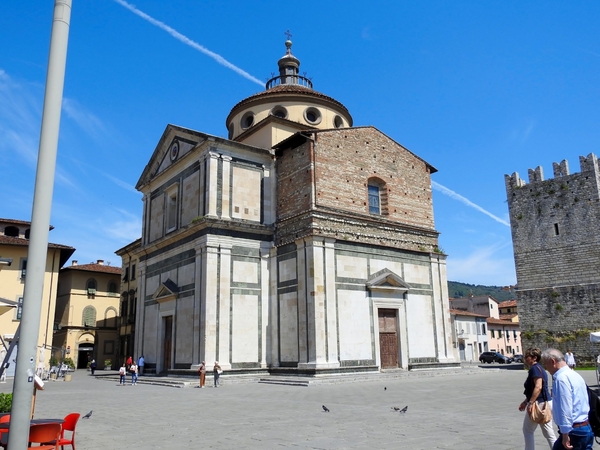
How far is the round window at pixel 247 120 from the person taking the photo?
30.3 metres

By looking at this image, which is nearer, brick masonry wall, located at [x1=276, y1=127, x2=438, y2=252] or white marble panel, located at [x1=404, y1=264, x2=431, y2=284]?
brick masonry wall, located at [x1=276, y1=127, x2=438, y2=252]

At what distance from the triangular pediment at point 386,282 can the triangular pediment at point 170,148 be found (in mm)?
10019

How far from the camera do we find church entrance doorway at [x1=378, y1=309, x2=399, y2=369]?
2383cm

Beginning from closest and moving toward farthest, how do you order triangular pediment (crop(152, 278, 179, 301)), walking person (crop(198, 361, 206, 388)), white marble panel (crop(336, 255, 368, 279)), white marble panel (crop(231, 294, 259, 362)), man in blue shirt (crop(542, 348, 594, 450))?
man in blue shirt (crop(542, 348, 594, 450)) → walking person (crop(198, 361, 206, 388)) → white marble panel (crop(231, 294, 259, 362)) → white marble panel (crop(336, 255, 368, 279)) → triangular pediment (crop(152, 278, 179, 301))

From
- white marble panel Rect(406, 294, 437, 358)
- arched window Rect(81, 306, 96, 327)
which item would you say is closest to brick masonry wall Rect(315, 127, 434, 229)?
white marble panel Rect(406, 294, 437, 358)

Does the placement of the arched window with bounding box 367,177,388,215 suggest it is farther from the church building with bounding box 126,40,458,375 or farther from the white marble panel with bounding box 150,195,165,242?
the white marble panel with bounding box 150,195,165,242

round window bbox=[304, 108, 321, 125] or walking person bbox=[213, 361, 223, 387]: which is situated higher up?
round window bbox=[304, 108, 321, 125]

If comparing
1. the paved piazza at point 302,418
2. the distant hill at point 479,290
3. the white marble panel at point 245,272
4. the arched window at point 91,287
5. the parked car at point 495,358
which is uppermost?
the distant hill at point 479,290

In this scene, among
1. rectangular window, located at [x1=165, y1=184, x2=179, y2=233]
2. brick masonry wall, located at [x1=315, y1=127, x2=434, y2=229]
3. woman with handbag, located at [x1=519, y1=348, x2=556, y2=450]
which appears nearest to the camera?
woman with handbag, located at [x1=519, y1=348, x2=556, y2=450]

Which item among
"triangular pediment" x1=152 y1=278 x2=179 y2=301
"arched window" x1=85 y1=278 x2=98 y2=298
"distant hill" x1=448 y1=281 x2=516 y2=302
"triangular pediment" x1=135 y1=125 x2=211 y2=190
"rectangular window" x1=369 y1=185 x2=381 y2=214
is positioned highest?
"distant hill" x1=448 y1=281 x2=516 y2=302

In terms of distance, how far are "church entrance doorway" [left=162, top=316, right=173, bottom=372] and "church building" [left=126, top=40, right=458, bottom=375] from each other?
7 cm

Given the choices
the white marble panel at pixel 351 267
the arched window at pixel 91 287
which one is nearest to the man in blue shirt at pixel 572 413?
the white marble panel at pixel 351 267

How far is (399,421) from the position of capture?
32.9 feet

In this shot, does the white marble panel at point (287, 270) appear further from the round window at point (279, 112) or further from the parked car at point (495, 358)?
the parked car at point (495, 358)
